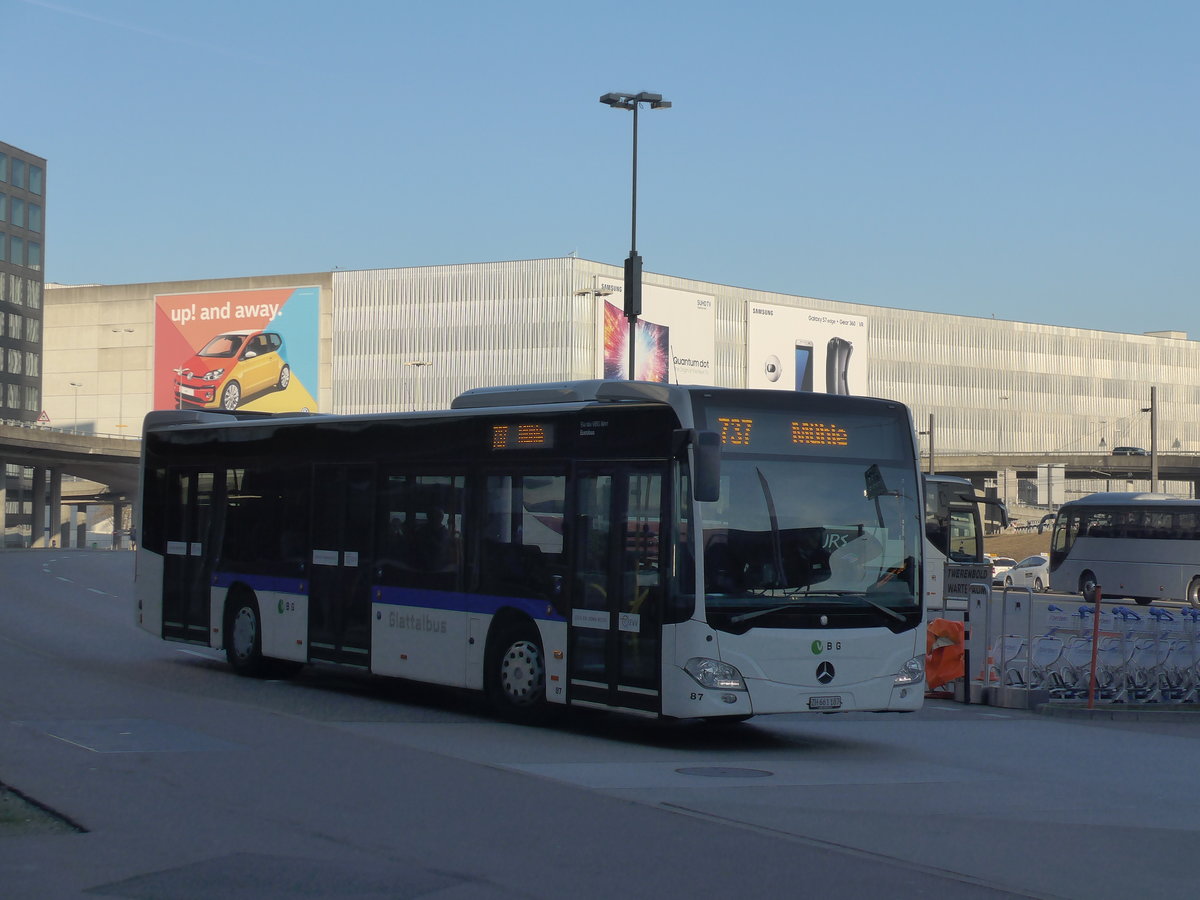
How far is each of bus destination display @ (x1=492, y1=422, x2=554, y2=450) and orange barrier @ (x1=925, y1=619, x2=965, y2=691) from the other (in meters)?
5.84

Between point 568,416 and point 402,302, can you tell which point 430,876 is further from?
point 402,302

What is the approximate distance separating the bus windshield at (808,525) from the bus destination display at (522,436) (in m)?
1.86

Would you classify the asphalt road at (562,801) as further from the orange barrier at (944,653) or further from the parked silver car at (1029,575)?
the parked silver car at (1029,575)

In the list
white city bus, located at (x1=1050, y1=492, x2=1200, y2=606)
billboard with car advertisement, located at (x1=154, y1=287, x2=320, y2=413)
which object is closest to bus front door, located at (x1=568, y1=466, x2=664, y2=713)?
white city bus, located at (x1=1050, y1=492, x2=1200, y2=606)

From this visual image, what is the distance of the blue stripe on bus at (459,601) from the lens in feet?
44.9

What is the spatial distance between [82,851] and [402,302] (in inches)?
4097

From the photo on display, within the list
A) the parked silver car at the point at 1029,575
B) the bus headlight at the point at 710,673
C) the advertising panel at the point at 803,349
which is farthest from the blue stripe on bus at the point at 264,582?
the advertising panel at the point at 803,349

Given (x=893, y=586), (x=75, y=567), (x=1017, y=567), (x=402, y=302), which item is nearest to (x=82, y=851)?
(x=893, y=586)

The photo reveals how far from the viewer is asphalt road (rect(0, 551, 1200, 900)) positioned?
7.56 metres

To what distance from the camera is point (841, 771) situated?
11.9 metres

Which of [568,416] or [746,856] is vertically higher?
[568,416]

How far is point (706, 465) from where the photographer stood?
11.9 meters

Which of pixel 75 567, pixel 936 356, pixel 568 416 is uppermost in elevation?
pixel 936 356

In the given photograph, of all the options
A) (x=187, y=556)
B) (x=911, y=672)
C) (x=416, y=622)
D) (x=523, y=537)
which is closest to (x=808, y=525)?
(x=911, y=672)
